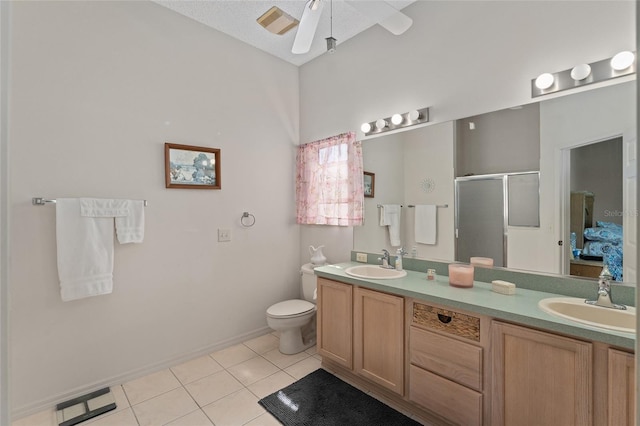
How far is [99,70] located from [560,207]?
10.5 feet

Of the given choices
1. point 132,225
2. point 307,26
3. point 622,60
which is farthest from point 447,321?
point 132,225

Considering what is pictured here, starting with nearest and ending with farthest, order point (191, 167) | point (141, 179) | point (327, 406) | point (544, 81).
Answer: point (544, 81) < point (327, 406) < point (141, 179) < point (191, 167)

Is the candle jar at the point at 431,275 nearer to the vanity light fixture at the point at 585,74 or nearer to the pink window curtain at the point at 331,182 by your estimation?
the pink window curtain at the point at 331,182

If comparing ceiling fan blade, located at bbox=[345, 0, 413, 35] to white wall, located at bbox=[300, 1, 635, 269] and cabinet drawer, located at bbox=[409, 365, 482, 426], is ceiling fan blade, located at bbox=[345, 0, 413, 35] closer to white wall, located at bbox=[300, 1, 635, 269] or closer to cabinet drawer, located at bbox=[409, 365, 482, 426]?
white wall, located at bbox=[300, 1, 635, 269]

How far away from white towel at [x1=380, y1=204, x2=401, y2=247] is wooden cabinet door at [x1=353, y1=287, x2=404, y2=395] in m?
0.62

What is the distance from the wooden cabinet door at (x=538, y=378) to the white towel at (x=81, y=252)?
8.21 ft

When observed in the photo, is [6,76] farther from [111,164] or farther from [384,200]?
[384,200]

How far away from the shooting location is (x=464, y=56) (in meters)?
2.12

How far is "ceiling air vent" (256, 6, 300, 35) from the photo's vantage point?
2150 mm

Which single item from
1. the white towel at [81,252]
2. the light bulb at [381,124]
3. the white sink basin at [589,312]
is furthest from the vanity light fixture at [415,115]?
the white towel at [81,252]

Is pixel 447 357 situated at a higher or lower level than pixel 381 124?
lower

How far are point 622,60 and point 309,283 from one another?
8.88ft

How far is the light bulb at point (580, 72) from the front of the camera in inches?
64.1

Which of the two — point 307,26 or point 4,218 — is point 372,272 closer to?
point 307,26
